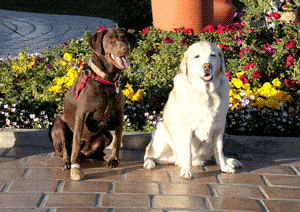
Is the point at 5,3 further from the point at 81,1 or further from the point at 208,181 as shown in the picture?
the point at 208,181

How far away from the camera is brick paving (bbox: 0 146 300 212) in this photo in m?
3.23

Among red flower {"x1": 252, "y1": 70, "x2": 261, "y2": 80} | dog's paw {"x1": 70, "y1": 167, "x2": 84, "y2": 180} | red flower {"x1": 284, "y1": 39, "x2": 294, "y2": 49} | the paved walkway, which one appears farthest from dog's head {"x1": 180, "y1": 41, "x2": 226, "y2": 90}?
the paved walkway

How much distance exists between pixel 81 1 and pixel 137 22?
10962mm

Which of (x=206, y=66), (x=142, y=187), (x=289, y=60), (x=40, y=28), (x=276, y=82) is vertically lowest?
(x=142, y=187)

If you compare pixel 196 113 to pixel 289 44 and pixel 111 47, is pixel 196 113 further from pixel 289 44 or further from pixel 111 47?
pixel 289 44

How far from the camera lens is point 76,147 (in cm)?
390

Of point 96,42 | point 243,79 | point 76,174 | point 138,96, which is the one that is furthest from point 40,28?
point 76,174

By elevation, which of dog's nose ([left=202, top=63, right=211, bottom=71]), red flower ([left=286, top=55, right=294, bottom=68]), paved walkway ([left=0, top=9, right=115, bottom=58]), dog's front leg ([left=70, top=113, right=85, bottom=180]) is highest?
paved walkway ([left=0, top=9, right=115, bottom=58])

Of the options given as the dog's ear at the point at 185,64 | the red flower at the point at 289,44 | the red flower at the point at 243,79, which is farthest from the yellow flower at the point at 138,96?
the red flower at the point at 289,44

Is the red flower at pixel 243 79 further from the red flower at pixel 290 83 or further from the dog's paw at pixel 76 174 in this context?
the dog's paw at pixel 76 174

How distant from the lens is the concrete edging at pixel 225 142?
457cm

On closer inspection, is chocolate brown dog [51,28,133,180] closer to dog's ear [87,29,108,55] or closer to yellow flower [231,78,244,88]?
dog's ear [87,29,108,55]

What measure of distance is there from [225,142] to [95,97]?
1612 mm

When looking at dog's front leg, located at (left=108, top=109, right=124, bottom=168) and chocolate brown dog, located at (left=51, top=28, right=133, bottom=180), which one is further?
dog's front leg, located at (left=108, top=109, right=124, bottom=168)
